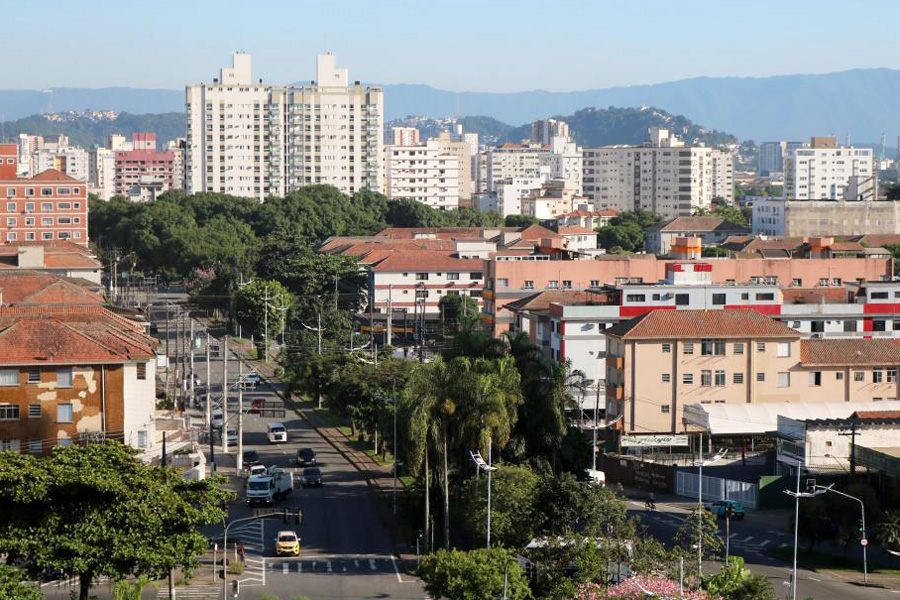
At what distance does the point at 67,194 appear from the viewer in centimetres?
9631

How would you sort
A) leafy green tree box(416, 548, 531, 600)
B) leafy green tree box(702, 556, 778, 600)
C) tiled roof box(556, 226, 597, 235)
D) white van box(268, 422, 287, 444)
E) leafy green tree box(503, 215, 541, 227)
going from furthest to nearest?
1. leafy green tree box(503, 215, 541, 227)
2. tiled roof box(556, 226, 597, 235)
3. white van box(268, 422, 287, 444)
4. leafy green tree box(702, 556, 778, 600)
5. leafy green tree box(416, 548, 531, 600)

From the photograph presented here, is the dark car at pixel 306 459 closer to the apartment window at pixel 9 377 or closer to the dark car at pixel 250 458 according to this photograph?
the dark car at pixel 250 458

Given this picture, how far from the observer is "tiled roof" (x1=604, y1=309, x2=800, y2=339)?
48250 mm

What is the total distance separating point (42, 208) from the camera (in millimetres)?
95688

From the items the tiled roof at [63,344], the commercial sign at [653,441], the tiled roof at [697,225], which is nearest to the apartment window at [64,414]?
the tiled roof at [63,344]

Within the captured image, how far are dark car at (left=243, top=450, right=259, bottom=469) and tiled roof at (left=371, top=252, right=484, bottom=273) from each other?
110 feet

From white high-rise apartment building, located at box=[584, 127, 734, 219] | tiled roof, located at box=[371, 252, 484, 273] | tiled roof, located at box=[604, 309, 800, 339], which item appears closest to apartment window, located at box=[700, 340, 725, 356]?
tiled roof, located at box=[604, 309, 800, 339]

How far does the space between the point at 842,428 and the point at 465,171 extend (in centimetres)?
15089

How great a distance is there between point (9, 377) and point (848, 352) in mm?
24833

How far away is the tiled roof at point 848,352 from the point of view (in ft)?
160

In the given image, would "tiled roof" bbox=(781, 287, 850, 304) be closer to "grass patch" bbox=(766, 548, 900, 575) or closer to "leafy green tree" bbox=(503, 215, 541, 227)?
"grass patch" bbox=(766, 548, 900, 575)

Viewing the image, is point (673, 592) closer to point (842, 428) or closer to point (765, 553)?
point (765, 553)

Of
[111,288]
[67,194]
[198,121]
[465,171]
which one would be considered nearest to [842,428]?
[111,288]

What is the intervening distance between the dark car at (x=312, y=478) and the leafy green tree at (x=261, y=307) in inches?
1150
